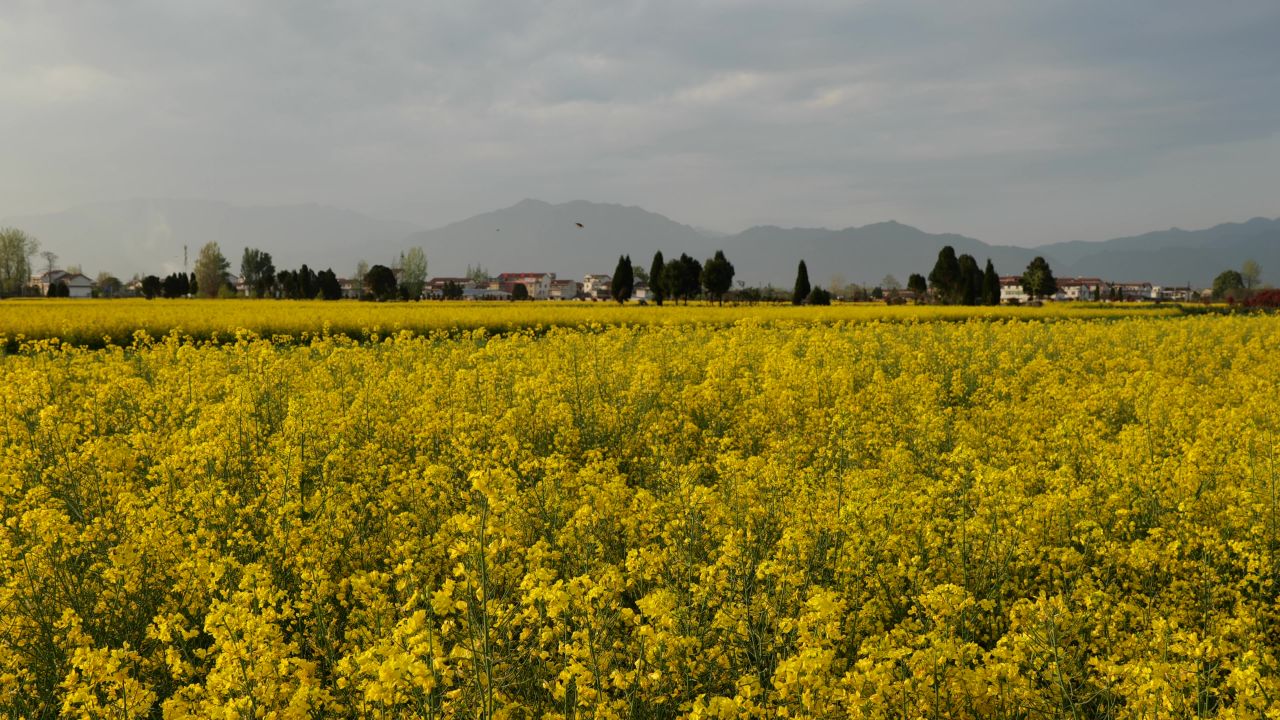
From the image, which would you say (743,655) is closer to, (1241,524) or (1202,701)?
(1202,701)

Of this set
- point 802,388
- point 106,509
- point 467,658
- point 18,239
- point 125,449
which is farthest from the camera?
point 18,239

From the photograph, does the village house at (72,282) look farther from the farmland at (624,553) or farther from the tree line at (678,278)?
the farmland at (624,553)

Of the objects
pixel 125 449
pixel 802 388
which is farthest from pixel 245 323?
pixel 802 388

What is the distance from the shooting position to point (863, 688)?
11.1 ft

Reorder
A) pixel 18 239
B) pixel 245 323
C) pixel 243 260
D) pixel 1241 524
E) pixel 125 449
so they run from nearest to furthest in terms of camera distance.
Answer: pixel 1241 524 < pixel 125 449 < pixel 245 323 < pixel 18 239 < pixel 243 260

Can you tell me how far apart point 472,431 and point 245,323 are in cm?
2064

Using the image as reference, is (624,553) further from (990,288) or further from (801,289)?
(801,289)

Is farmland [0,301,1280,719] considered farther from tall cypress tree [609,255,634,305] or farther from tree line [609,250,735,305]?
tree line [609,250,735,305]

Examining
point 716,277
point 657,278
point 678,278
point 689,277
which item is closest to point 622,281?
point 657,278

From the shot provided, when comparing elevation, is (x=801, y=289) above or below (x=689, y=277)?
below

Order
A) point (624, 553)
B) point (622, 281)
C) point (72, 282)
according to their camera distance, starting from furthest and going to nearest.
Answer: point (72, 282) < point (622, 281) < point (624, 553)

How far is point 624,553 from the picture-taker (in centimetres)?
536

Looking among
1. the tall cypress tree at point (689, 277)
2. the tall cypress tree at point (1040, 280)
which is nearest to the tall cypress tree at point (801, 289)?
the tall cypress tree at point (689, 277)

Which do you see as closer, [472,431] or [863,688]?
[863,688]
